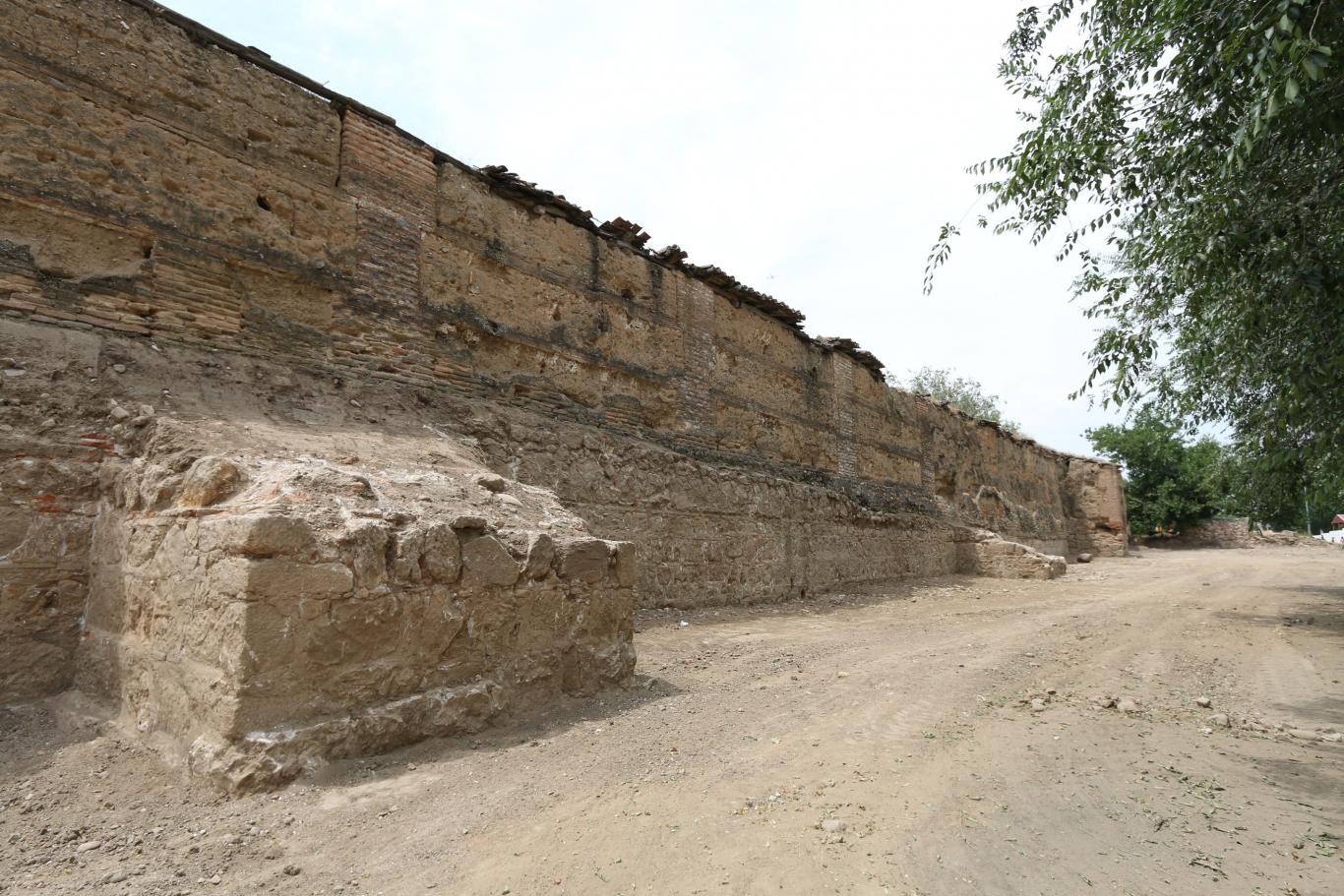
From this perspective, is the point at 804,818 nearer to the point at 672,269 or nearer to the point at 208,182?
the point at 208,182

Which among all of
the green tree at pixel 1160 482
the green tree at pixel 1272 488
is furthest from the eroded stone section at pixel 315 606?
the green tree at pixel 1160 482

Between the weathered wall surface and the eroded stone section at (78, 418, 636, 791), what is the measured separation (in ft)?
2.52

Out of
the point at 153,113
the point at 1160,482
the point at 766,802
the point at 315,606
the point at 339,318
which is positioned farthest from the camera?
the point at 1160,482

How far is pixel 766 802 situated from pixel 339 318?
530 centimetres

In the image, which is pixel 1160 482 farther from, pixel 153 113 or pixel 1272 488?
pixel 153 113

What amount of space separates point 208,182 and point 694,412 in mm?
6171

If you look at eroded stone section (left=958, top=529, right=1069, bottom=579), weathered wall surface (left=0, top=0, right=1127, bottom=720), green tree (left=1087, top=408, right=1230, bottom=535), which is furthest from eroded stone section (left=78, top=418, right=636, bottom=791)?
green tree (left=1087, top=408, right=1230, bottom=535)

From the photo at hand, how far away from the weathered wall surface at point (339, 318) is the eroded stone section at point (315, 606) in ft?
2.52

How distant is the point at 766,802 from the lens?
9.17 ft

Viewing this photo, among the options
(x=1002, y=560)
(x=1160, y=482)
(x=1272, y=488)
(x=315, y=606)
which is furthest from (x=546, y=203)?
(x=1160, y=482)

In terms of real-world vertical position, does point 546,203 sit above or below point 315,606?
above

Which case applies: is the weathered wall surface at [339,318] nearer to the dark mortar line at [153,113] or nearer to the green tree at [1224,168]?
the dark mortar line at [153,113]

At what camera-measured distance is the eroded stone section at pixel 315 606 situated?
2.90 m

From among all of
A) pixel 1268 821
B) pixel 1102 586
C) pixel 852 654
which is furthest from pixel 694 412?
pixel 1102 586
